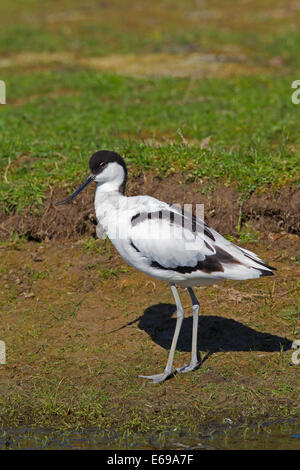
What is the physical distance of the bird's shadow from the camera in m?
6.11

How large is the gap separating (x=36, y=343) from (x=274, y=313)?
1969 mm

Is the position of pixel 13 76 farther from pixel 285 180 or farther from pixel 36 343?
pixel 36 343

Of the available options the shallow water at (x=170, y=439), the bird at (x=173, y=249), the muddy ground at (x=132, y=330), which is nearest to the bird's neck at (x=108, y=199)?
the bird at (x=173, y=249)

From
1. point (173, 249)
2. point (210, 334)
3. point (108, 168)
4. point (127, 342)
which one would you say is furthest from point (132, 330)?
point (108, 168)

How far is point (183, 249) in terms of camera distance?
570 centimetres

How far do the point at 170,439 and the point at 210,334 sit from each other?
147 centimetres

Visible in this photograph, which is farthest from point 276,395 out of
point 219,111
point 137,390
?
point 219,111

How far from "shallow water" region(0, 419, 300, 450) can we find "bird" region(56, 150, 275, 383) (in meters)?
0.70

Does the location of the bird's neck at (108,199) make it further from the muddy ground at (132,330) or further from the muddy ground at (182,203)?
the muddy ground at (182,203)

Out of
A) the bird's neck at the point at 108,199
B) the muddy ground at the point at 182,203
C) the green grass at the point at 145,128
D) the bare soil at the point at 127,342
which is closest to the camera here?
the bare soil at the point at 127,342

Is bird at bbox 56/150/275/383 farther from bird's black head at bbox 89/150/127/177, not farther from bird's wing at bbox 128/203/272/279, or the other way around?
bird's black head at bbox 89/150/127/177

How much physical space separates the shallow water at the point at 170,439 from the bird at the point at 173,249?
0.70m

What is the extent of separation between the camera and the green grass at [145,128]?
7.72 metres

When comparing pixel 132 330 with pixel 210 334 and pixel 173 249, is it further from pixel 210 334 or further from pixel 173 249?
pixel 173 249
